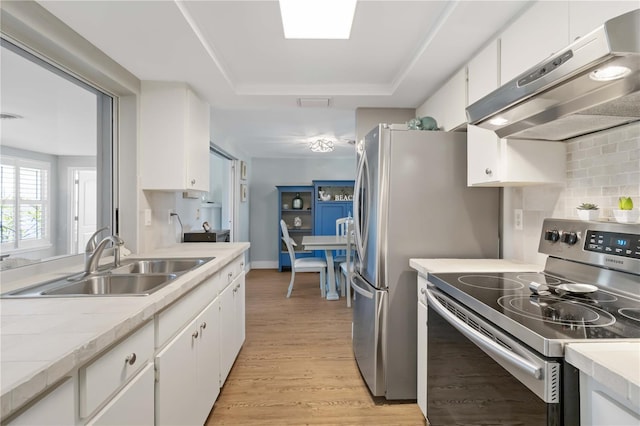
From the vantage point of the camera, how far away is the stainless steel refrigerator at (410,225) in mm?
1953

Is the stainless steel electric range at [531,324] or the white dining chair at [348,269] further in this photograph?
the white dining chair at [348,269]

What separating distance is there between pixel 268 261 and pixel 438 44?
521cm

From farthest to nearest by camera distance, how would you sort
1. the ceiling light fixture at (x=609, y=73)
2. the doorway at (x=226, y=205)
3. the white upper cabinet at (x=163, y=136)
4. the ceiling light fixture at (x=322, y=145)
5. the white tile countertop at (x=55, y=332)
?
1. the doorway at (x=226, y=205)
2. the ceiling light fixture at (x=322, y=145)
3. the white upper cabinet at (x=163, y=136)
4. the ceiling light fixture at (x=609, y=73)
5. the white tile countertop at (x=55, y=332)

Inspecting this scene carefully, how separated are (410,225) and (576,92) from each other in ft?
3.50

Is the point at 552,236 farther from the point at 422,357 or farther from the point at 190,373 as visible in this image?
the point at 190,373

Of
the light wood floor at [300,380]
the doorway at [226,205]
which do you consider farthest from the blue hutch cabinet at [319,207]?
the light wood floor at [300,380]

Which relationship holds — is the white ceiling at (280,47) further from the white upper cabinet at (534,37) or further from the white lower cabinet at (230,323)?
the white lower cabinet at (230,323)

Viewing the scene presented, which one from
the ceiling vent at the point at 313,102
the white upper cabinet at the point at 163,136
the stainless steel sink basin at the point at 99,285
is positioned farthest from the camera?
the ceiling vent at the point at 313,102

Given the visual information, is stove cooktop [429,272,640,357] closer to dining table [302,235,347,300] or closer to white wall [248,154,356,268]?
dining table [302,235,347,300]

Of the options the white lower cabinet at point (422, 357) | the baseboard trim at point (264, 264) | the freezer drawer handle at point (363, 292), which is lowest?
the baseboard trim at point (264, 264)

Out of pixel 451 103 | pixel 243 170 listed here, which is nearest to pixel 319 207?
pixel 243 170

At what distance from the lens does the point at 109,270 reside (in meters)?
1.66

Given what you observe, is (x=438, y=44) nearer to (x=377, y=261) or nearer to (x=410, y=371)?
(x=377, y=261)

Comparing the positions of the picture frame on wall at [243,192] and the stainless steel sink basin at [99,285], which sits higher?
the picture frame on wall at [243,192]
